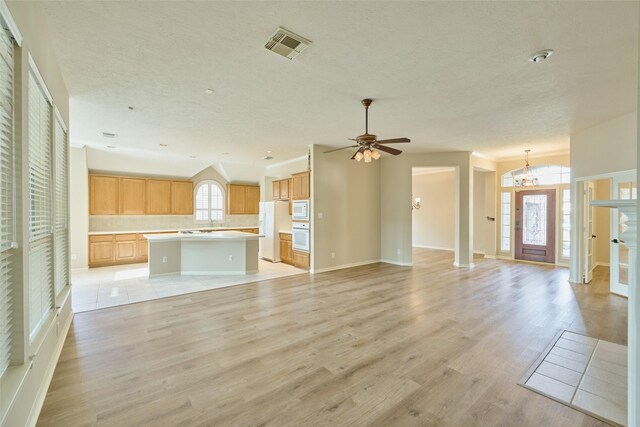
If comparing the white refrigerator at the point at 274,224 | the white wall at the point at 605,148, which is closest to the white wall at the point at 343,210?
the white refrigerator at the point at 274,224

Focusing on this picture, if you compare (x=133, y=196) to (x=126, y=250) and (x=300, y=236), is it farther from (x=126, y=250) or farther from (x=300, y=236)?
(x=300, y=236)

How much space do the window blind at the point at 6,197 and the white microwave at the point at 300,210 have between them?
5.29 metres

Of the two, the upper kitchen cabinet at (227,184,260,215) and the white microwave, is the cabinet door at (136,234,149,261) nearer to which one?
the upper kitchen cabinet at (227,184,260,215)

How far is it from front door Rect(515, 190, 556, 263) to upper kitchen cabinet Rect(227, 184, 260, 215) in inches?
322

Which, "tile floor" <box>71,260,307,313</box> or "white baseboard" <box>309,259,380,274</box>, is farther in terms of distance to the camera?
"white baseboard" <box>309,259,380,274</box>

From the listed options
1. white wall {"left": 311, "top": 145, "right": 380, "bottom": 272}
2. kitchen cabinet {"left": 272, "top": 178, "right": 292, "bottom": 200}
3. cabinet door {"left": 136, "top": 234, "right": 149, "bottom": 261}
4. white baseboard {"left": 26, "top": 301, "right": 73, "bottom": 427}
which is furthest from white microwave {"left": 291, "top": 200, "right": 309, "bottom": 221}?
white baseboard {"left": 26, "top": 301, "right": 73, "bottom": 427}

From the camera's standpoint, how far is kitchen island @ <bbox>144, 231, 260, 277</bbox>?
5957 mm

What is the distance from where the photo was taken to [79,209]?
6805 mm

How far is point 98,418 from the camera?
1.93 meters

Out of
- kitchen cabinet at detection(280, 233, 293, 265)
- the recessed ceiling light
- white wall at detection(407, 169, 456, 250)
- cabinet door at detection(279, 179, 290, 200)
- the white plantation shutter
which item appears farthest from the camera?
white wall at detection(407, 169, 456, 250)

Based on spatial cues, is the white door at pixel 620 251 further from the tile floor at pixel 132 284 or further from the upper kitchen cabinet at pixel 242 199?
the upper kitchen cabinet at pixel 242 199

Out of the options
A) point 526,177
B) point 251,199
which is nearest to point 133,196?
point 251,199

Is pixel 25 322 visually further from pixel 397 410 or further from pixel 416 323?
pixel 416 323

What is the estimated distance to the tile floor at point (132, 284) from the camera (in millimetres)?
4500
